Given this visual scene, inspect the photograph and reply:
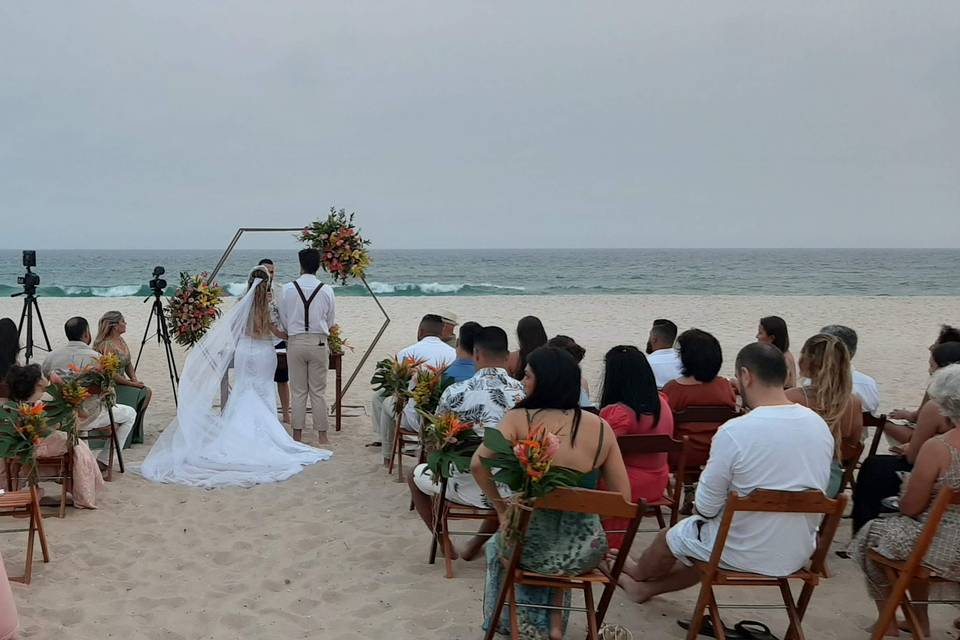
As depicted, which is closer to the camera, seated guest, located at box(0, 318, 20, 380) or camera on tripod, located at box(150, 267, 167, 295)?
seated guest, located at box(0, 318, 20, 380)

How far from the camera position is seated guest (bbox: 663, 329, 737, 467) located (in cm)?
539

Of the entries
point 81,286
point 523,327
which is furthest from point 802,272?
point 523,327

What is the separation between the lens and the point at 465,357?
592 centimetres

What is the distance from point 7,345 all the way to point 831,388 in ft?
18.7

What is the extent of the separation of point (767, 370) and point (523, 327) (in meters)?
2.36

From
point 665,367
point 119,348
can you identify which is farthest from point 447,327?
point 119,348

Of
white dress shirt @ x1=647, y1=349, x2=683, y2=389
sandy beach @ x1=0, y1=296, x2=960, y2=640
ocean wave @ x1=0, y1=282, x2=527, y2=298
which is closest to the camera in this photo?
sandy beach @ x1=0, y1=296, x2=960, y2=640

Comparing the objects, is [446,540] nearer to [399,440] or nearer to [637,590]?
[637,590]

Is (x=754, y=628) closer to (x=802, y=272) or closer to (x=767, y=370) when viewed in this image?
(x=767, y=370)

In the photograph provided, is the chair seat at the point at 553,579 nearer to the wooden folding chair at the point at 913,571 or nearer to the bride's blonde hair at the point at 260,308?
the wooden folding chair at the point at 913,571

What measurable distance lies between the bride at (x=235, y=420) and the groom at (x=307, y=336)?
21cm

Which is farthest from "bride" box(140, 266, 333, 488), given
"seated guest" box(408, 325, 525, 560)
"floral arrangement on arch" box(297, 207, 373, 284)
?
"seated guest" box(408, 325, 525, 560)

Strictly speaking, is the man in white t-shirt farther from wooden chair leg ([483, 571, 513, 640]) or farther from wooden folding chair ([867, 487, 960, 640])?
wooden chair leg ([483, 571, 513, 640])

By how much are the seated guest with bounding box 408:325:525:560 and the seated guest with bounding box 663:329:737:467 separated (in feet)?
4.24
